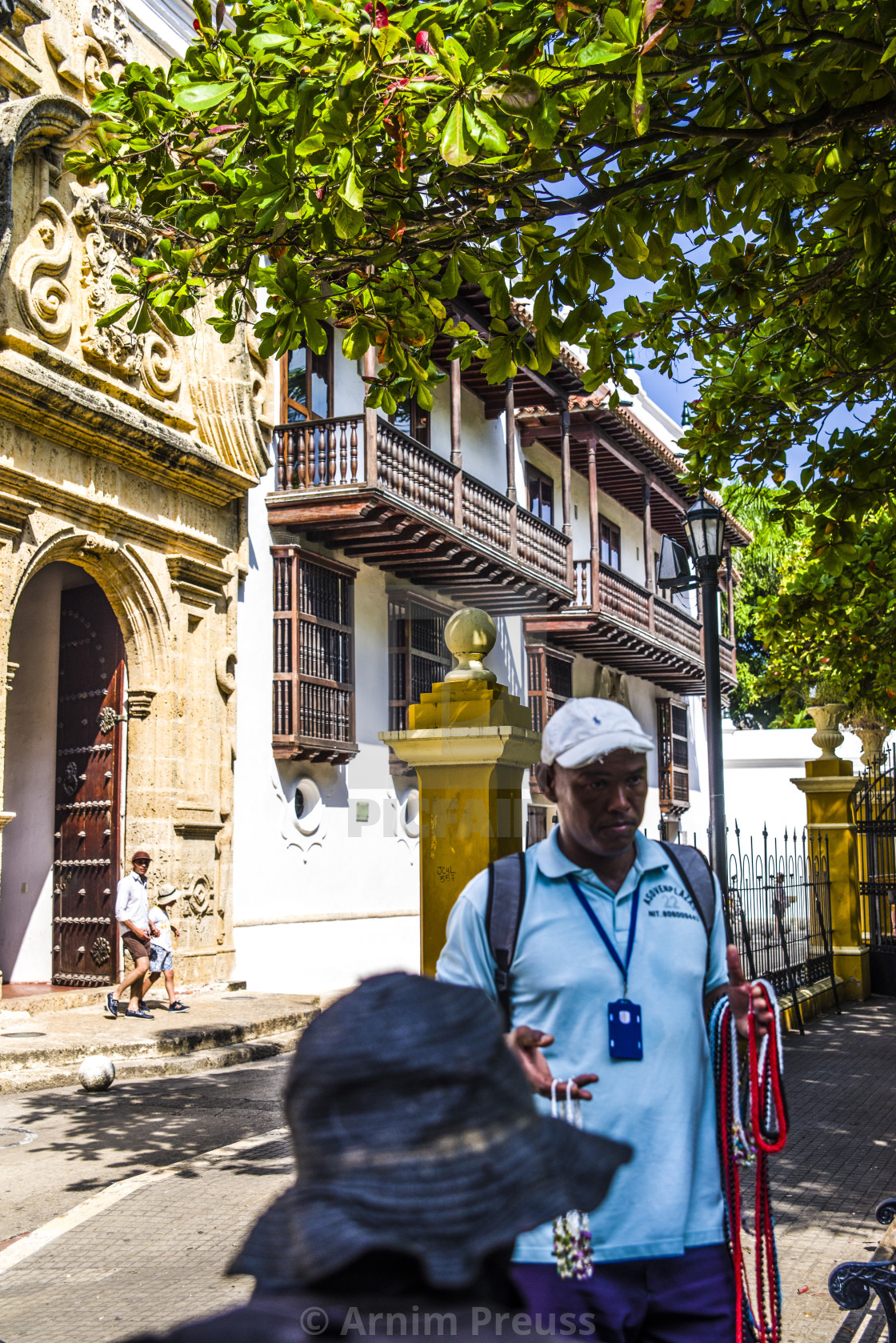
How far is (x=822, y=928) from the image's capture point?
40.2 ft

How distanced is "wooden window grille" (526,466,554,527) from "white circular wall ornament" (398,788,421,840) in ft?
21.8

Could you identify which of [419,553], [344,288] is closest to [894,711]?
[419,553]

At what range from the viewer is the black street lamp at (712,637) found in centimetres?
723

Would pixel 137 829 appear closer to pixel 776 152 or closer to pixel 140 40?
pixel 140 40

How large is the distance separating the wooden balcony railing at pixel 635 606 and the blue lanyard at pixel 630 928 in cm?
1696

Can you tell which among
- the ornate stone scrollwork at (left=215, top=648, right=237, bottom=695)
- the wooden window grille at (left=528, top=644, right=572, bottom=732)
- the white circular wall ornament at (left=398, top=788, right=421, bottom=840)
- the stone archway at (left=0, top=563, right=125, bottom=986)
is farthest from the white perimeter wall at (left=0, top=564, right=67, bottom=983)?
the wooden window grille at (left=528, top=644, right=572, bottom=732)

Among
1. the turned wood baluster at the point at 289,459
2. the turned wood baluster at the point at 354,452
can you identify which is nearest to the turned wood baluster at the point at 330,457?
the turned wood baluster at the point at 354,452

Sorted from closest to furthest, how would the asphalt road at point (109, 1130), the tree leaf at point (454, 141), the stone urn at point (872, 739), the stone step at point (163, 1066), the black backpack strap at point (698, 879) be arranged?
the black backpack strap at point (698, 879), the tree leaf at point (454, 141), the asphalt road at point (109, 1130), the stone step at point (163, 1066), the stone urn at point (872, 739)

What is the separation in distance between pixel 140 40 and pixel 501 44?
9179 millimetres

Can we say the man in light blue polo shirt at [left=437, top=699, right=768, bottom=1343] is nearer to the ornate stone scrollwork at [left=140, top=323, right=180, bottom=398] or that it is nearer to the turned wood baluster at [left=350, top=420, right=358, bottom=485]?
the ornate stone scrollwork at [left=140, top=323, right=180, bottom=398]

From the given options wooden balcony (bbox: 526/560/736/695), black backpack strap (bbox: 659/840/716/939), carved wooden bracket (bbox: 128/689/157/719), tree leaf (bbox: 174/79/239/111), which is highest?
wooden balcony (bbox: 526/560/736/695)

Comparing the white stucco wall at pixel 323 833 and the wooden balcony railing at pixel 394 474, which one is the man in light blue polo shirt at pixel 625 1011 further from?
the wooden balcony railing at pixel 394 474

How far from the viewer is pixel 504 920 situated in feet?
7.82

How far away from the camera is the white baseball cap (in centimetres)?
240
